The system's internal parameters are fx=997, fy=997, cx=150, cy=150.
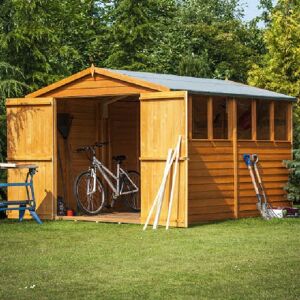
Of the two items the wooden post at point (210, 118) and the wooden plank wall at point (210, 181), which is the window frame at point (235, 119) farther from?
the wooden plank wall at point (210, 181)

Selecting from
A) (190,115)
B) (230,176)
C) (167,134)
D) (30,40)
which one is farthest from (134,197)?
(30,40)

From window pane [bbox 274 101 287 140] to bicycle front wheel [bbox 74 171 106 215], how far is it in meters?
3.31

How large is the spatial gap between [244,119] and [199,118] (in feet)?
4.60

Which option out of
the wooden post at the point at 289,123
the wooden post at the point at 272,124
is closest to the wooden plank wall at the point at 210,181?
the wooden post at the point at 272,124

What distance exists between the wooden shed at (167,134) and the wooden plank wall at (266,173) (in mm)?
17

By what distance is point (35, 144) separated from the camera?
17391 mm

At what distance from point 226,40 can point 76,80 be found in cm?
2381

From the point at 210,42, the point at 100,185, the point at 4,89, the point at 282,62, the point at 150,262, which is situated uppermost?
the point at 210,42

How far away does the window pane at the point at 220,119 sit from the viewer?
53.4 ft

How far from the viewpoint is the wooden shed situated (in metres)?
15.6

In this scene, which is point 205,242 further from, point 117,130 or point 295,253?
point 117,130

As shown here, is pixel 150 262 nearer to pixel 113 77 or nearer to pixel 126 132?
pixel 113 77

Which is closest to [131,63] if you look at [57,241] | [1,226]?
[1,226]

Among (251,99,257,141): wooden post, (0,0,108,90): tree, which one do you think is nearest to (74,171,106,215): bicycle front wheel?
(251,99,257,141): wooden post
